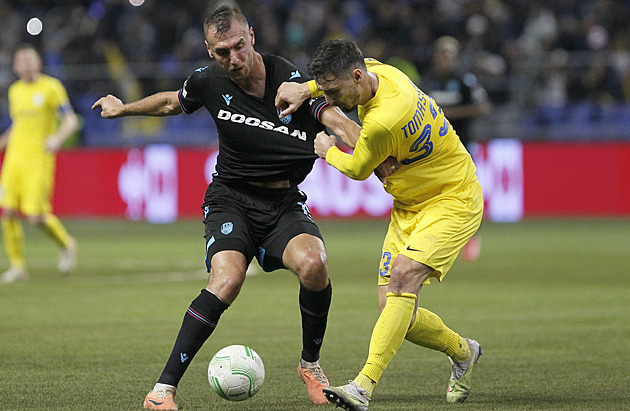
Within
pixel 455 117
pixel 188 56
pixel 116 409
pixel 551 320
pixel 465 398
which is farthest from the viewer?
pixel 188 56

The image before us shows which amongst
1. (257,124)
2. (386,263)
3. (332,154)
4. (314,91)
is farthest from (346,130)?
(386,263)

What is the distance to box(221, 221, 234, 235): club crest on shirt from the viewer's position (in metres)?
5.50

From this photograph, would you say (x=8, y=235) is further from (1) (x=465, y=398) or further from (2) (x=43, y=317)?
(1) (x=465, y=398)

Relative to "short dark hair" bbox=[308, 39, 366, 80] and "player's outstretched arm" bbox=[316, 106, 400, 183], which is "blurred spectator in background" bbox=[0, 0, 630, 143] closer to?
"player's outstretched arm" bbox=[316, 106, 400, 183]

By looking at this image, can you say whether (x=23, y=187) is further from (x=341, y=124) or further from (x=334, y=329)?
(x=341, y=124)

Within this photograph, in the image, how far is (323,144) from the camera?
518 centimetres

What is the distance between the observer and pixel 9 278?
445 inches

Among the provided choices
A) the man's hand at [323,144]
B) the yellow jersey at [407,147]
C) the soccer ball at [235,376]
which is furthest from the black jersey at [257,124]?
the soccer ball at [235,376]

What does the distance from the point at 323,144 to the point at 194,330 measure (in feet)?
3.79

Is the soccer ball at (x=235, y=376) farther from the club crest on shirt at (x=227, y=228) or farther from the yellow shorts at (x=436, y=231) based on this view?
the yellow shorts at (x=436, y=231)

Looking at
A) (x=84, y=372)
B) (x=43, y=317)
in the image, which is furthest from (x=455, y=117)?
(x=84, y=372)

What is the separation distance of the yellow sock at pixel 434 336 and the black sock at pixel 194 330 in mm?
1034

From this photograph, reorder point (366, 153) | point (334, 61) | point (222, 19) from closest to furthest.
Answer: point (334, 61), point (366, 153), point (222, 19)

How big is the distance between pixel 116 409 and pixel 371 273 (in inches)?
272
